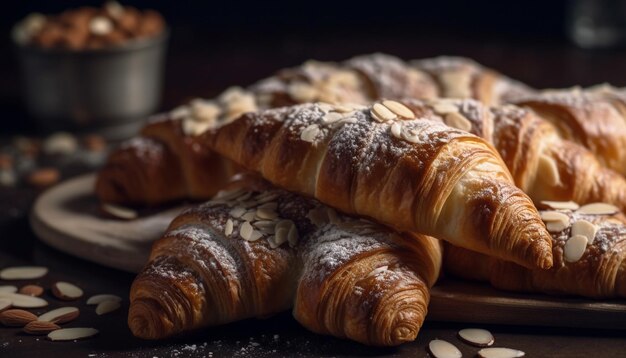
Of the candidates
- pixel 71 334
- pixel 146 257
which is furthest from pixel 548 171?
pixel 71 334

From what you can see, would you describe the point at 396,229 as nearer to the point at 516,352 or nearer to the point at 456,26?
the point at 516,352

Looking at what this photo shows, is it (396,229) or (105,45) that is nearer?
(396,229)

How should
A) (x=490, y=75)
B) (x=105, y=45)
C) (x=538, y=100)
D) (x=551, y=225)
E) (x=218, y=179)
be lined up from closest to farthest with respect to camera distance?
(x=551, y=225)
(x=538, y=100)
(x=218, y=179)
(x=490, y=75)
(x=105, y=45)

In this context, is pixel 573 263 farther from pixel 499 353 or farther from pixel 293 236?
pixel 293 236

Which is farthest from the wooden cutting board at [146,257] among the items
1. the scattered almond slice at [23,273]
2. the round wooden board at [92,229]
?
the scattered almond slice at [23,273]

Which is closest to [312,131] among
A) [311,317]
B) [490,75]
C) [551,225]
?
[311,317]

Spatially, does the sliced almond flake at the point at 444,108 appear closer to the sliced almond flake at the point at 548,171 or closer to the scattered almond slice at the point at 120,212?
the sliced almond flake at the point at 548,171
